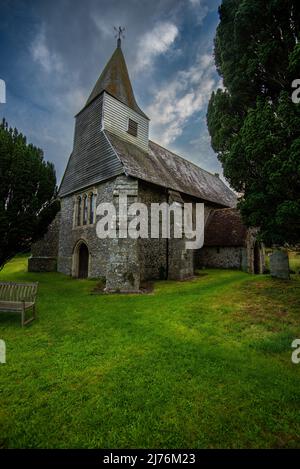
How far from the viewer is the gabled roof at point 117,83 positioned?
16.2 metres

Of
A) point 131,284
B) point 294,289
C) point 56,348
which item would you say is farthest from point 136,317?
point 294,289

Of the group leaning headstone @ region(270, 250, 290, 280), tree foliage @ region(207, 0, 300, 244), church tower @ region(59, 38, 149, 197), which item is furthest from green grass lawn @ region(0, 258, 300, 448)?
church tower @ region(59, 38, 149, 197)

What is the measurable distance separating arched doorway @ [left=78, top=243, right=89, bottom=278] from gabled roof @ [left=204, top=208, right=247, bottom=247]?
32.7 feet

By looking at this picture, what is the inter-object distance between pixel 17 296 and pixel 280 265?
1159 cm

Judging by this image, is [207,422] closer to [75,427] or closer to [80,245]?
[75,427]

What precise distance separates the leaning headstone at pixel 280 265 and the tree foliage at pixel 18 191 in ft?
40.7

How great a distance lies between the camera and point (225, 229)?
1914cm

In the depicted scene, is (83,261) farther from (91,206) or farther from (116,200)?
(116,200)

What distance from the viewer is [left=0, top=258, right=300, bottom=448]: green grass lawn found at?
2.57 meters

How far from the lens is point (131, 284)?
11.0m

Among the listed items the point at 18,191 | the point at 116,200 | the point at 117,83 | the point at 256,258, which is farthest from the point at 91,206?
the point at 256,258

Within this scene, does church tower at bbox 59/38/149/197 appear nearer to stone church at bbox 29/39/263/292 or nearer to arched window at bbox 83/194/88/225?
stone church at bbox 29/39/263/292

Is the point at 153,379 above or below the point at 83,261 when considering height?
below

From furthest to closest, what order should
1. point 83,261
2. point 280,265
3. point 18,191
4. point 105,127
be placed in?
point 83,261, point 105,127, point 280,265, point 18,191
